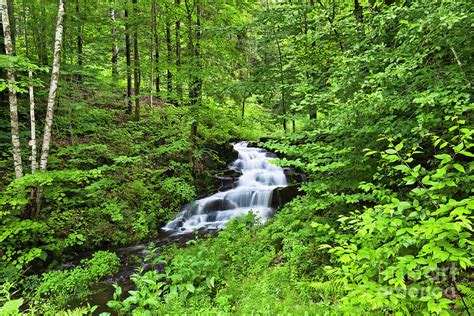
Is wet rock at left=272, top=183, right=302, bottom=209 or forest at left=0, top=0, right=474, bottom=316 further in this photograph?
wet rock at left=272, top=183, right=302, bottom=209

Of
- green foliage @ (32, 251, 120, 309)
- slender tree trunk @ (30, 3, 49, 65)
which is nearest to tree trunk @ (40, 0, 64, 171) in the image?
green foliage @ (32, 251, 120, 309)

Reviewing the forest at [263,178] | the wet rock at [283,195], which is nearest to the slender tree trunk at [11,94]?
the forest at [263,178]

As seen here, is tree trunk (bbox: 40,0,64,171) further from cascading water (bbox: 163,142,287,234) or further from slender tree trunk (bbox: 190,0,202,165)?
cascading water (bbox: 163,142,287,234)

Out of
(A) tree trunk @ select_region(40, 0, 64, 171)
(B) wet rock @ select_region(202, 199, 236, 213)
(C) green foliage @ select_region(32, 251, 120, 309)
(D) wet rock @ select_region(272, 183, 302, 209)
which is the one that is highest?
(A) tree trunk @ select_region(40, 0, 64, 171)

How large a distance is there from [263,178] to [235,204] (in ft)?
8.38

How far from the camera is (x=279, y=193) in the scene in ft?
36.0

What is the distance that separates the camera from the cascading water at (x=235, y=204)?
413 inches

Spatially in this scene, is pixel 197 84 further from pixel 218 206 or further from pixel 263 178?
pixel 263 178

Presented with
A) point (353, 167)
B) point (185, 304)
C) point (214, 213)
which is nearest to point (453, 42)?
point (353, 167)

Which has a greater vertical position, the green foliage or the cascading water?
the cascading water

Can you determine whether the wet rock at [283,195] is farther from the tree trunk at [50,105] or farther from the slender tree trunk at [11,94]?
the slender tree trunk at [11,94]

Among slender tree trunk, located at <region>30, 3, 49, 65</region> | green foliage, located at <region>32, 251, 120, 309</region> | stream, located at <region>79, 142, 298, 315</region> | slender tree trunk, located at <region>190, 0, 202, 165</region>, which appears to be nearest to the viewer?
green foliage, located at <region>32, 251, 120, 309</region>

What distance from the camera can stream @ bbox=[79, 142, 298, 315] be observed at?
24.3ft

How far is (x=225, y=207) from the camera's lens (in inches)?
452
